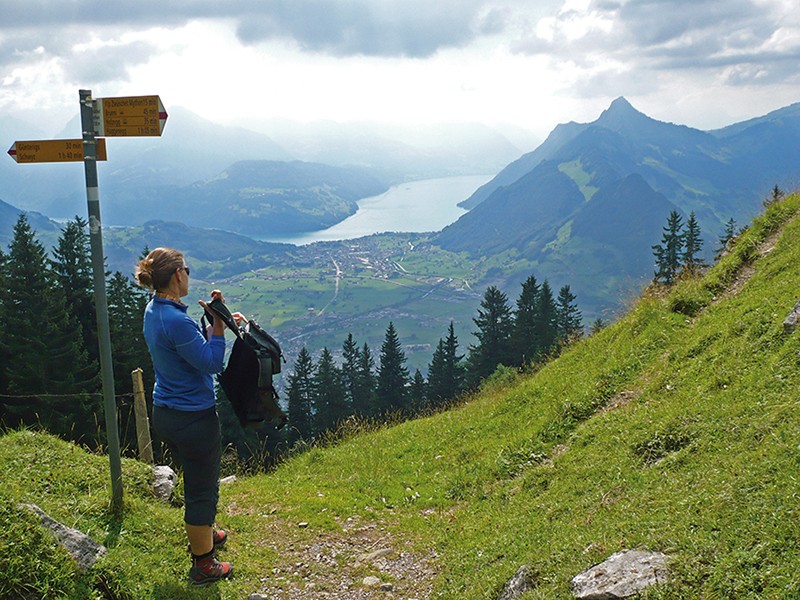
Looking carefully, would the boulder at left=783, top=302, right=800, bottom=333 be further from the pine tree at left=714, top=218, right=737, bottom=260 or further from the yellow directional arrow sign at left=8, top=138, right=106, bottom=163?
the yellow directional arrow sign at left=8, top=138, right=106, bottom=163

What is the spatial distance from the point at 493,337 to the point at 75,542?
49.3 m

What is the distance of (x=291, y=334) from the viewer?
539 ft

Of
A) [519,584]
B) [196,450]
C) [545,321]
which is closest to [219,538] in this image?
[196,450]

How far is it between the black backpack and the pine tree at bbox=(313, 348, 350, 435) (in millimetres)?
44447

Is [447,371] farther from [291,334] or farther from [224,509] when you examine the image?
[291,334]

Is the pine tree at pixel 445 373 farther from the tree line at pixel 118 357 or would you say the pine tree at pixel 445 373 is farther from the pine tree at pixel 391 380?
the pine tree at pixel 391 380

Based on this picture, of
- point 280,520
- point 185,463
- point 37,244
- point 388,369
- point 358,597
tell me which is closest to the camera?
point 185,463

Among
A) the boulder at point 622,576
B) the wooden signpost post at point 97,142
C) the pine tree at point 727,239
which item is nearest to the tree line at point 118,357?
the pine tree at point 727,239

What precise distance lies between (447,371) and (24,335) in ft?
116

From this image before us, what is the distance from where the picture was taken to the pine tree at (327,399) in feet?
163

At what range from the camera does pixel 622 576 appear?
4.24 meters

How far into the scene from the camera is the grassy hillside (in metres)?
4.45

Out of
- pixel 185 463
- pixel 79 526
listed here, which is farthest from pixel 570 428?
pixel 79 526

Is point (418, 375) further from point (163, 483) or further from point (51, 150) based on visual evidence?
point (51, 150)
